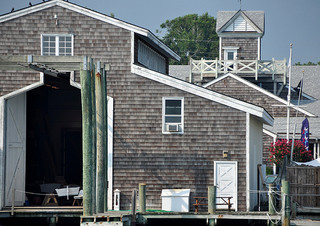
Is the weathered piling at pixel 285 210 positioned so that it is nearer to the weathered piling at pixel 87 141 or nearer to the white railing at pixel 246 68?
the weathered piling at pixel 87 141

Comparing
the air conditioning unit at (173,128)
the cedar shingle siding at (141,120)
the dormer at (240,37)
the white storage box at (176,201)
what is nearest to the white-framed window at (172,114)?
the air conditioning unit at (173,128)

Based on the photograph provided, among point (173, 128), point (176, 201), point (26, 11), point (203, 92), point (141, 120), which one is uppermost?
point (26, 11)

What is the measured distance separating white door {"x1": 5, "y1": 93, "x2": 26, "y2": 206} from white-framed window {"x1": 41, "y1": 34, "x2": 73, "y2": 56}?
2229 mm

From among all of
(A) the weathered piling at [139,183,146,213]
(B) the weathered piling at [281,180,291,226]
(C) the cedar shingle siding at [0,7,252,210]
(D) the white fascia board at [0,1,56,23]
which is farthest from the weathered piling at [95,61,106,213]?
(B) the weathered piling at [281,180,291,226]

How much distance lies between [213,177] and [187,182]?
980 mm

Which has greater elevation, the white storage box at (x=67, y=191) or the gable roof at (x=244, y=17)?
the gable roof at (x=244, y=17)

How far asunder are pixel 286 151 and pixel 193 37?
206ft

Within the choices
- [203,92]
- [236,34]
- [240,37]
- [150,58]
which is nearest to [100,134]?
[203,92]

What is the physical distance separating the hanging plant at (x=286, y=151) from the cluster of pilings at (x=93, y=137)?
52.5 feet

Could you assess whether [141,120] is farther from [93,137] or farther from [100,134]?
[93,137]

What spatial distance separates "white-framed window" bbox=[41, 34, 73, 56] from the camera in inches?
953

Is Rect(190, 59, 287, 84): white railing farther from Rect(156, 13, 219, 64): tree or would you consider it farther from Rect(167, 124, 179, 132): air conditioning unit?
Rect(156, 13, 219, 64): tree

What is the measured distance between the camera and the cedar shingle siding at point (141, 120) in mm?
23391

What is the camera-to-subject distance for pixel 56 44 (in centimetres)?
2420
